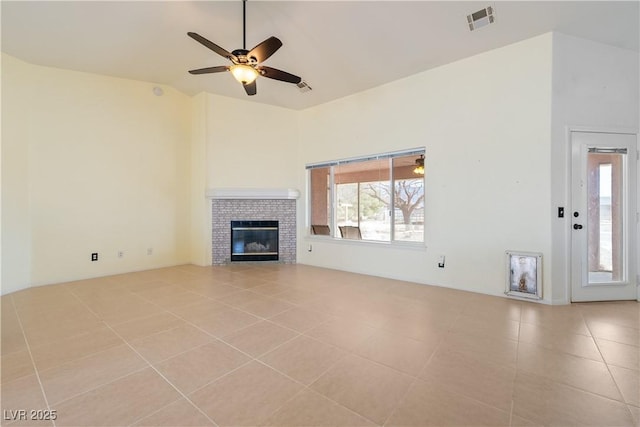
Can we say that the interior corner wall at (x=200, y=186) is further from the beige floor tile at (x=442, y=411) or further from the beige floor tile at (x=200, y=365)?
the beige floor tile at (x=442, y=411)

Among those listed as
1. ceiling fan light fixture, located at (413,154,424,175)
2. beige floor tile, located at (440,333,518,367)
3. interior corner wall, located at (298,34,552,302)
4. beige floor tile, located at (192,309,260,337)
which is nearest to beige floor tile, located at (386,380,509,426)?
beige floor tile, located at (440,333,518,367)

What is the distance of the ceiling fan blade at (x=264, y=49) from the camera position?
8.77 feet

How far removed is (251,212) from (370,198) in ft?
8.10

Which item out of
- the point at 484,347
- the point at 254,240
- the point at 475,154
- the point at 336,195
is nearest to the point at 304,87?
the point at 336,195

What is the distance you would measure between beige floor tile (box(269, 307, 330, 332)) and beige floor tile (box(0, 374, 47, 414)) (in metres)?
1.68

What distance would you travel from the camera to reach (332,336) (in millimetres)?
2455

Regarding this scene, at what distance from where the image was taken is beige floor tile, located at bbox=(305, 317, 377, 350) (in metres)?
2.35

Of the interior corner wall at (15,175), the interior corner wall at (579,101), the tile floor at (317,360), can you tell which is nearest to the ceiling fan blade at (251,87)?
the tile floor at (317,360)

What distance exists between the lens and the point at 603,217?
3.44 m

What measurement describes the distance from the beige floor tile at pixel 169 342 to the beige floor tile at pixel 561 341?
2863mm

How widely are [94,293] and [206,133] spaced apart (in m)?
3.26

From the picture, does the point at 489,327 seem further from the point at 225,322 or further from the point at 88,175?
the point at 88,175

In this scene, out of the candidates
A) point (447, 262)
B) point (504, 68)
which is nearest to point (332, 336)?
point (447, 262)

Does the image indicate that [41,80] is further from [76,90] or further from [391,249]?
[391,249]
